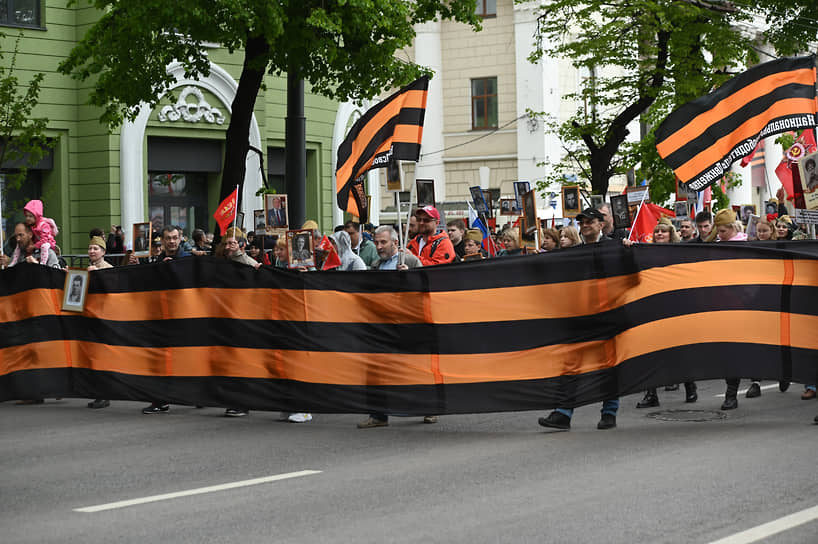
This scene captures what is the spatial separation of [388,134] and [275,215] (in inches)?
165

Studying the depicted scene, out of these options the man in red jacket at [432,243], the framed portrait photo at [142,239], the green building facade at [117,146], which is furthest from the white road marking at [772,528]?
the green building facade at [117,146]

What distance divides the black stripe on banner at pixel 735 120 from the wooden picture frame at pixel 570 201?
8.65 m

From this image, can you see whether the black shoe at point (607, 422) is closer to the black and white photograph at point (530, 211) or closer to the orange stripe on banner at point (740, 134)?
the orange stripe on banner at point (740, 134)

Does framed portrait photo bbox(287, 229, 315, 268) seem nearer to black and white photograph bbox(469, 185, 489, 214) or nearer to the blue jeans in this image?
the blue jeans

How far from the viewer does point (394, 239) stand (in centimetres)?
1209

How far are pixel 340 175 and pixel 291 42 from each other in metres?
4.80

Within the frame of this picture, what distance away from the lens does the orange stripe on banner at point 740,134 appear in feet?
38.3

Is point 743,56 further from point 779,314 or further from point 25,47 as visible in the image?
point 779,314

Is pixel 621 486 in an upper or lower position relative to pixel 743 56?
lower

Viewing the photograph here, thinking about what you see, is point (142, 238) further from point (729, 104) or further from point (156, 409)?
point (729, 104)

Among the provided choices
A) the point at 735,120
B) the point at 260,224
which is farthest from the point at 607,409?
the point at 260,224

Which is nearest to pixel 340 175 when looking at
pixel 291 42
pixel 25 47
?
pixel 291 42

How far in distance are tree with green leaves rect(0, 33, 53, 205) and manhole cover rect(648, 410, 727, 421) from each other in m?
13.3

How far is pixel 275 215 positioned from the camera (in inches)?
627
